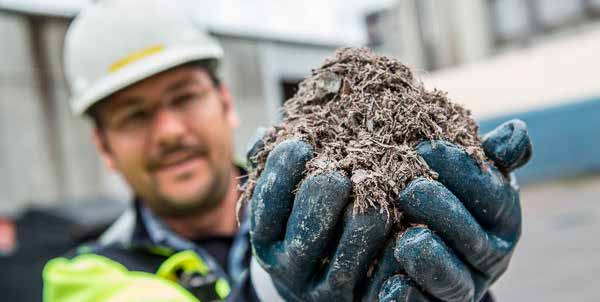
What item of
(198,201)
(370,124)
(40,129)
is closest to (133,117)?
(198,201)

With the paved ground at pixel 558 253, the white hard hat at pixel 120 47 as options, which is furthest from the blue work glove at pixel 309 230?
the paved ground at pixel 558 253

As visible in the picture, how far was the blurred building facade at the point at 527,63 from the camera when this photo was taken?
37.8 ft

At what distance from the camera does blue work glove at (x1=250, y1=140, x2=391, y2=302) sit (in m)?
1.14

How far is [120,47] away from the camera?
7.16ft

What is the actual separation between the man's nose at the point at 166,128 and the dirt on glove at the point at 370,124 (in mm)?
652

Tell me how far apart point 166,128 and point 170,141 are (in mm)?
48

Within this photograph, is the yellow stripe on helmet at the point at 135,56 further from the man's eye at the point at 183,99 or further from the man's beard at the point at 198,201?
the man's beard at the point at 198,201

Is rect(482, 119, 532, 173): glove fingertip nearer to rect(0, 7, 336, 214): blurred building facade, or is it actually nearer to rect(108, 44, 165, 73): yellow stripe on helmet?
rect(108, 44, 165, 73): yellow stripe on helmet

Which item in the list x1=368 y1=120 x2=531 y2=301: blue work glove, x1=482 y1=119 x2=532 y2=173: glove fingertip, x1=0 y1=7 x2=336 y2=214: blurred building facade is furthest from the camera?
x1=0 y1=7 x2=336 y2=214: blurred building facade

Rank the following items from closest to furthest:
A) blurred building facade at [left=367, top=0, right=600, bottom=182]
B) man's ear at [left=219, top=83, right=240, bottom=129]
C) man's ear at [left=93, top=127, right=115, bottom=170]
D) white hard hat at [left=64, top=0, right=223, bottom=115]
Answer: white hard hat at [left=64, top=0, right=223, bottom=115] → man's ear at [left=93, top=127, right=115, bottom=170] → man's ear at [left=219, top=83, right=240, bottom=129] → blurred building facade at [left=367, top=0, right=600, bottom=182]

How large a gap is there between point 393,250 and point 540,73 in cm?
A: 1227

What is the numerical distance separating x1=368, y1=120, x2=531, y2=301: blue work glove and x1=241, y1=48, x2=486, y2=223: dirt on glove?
37 millimetres

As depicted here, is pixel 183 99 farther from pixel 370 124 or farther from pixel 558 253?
pixel 558 253

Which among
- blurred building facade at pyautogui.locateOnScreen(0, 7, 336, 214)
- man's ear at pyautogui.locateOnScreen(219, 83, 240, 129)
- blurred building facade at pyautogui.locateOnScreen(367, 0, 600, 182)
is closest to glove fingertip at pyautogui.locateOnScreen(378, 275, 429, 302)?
man's ear at pyautogui.locateOnScreen(219, 83, 240, 129)
